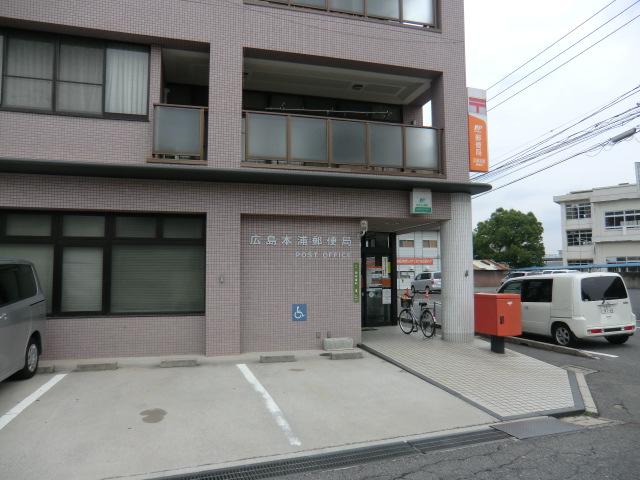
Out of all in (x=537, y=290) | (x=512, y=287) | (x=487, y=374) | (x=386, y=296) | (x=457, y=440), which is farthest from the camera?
(x=386, y=296)

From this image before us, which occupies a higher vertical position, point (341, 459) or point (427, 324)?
point (427, 324)

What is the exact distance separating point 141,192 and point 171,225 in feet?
2.91

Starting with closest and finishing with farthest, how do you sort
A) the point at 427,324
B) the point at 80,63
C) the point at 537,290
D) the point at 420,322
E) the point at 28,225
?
the point at 28,225
the point at 80,63
the point at 427,324
the point at 420,322
the point at 537,290

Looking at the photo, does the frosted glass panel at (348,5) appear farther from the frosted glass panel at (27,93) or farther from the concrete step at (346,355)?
the concrete step at (346,355)

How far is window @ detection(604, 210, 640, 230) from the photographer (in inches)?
1670

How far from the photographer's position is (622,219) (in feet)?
142

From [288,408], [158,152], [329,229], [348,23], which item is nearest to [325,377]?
[288,408]

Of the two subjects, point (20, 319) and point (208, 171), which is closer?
point (20, 319)

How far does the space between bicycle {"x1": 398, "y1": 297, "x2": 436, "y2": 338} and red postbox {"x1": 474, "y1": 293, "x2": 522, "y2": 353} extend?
58.3 inches

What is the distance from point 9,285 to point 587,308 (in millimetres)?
11213

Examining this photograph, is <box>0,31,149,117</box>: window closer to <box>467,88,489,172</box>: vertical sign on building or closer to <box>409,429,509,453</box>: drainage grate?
<box>467,88,489,172</box>: vertical sign on building

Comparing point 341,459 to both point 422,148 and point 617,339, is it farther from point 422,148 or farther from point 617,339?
point 617,339

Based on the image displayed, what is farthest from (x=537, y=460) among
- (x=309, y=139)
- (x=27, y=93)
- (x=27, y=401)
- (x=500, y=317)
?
(x=27, y=93)

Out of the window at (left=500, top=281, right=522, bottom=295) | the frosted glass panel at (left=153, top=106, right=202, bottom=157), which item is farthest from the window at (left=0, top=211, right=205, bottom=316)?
the window at (left=500, top=281, right=522, bottom=295)
